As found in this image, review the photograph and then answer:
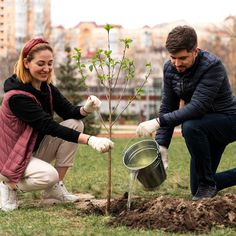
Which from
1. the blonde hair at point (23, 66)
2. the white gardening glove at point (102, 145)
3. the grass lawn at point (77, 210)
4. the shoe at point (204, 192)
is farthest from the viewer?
the shoe at point (204, 192)

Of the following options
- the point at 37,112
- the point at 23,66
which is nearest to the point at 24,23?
the point at 23,66

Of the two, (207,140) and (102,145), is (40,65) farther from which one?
(207,140)

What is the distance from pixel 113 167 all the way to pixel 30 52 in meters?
3.96

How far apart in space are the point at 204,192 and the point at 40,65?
1.65m

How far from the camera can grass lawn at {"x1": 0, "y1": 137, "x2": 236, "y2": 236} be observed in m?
3.72

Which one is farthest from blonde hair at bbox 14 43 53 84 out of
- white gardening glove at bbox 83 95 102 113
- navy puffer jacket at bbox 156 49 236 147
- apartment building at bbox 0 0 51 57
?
apartment building at bbox 0 0 51 57

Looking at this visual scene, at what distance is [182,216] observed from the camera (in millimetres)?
3854

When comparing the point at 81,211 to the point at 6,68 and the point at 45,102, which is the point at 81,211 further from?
the point at 6,68

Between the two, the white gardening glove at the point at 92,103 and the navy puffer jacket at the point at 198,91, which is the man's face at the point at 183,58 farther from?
the white gardening glove at the point at 92,103

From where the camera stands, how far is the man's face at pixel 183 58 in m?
4.36

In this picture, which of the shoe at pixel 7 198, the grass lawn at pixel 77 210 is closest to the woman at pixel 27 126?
the shoe at pixel 7 198

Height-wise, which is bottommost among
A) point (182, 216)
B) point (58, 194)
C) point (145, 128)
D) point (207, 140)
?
point (58, 194)

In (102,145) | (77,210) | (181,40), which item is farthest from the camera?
(77,210)

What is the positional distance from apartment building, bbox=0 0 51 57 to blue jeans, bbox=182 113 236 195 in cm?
1790
